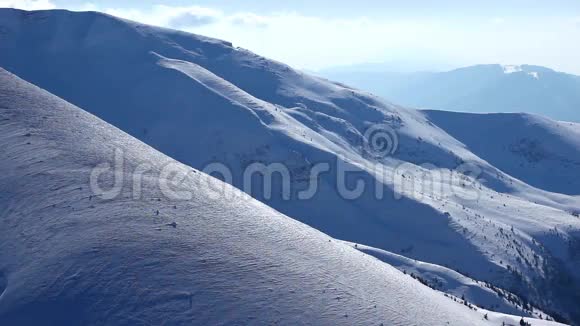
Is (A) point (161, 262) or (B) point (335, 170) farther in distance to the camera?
(B) point (335, 170)

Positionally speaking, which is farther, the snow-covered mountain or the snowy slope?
the snow-covered mountain

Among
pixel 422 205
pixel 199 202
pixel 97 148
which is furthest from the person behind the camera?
pixel 422 205

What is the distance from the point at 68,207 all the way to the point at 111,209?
10.4 feet

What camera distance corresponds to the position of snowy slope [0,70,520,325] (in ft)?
99.0

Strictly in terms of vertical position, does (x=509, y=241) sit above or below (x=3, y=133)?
below

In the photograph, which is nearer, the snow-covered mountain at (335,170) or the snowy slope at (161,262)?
the snowy slope at (161,262)

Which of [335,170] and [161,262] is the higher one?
[161,262]

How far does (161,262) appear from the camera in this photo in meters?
34.2

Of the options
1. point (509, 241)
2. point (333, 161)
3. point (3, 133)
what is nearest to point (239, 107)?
point (333, 161)

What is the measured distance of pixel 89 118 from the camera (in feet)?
211

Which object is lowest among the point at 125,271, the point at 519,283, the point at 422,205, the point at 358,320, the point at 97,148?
the point at 519,283

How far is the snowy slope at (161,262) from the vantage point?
30.2 metres

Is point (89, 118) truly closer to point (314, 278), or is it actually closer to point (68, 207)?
point (68, 207)

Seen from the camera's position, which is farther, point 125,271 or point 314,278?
point 314,278
